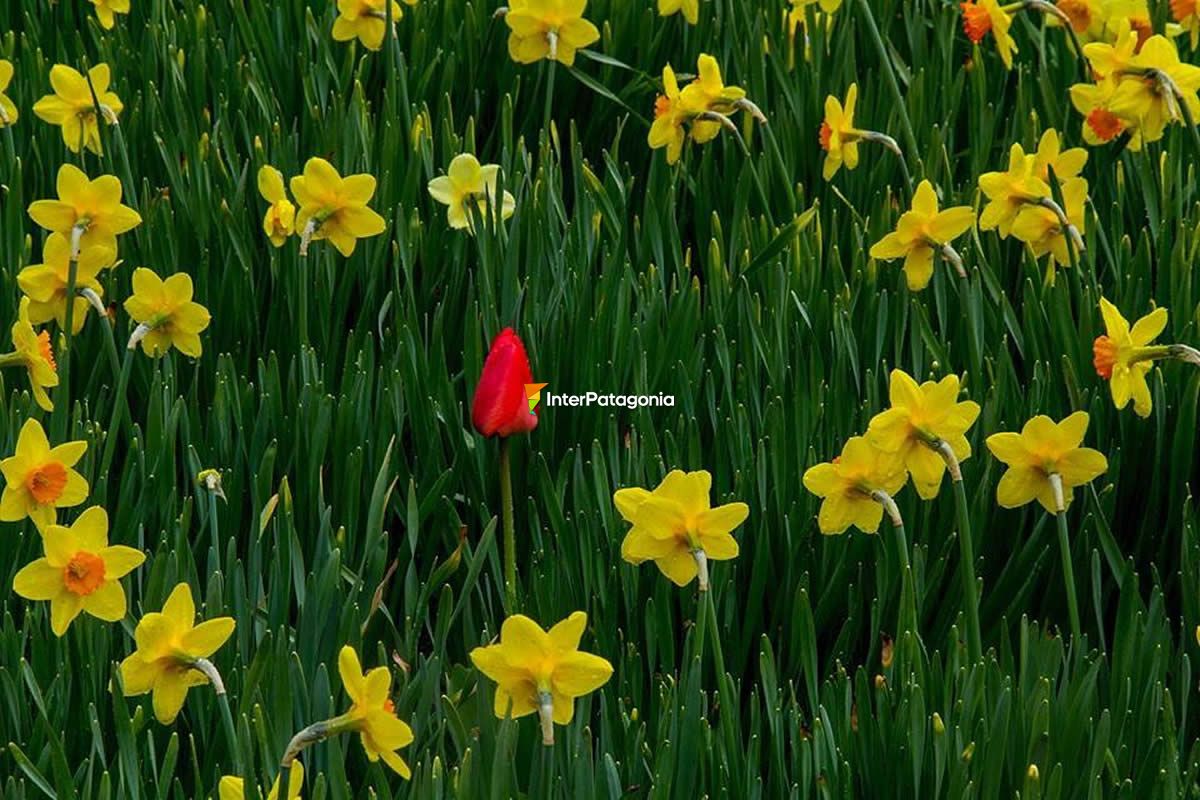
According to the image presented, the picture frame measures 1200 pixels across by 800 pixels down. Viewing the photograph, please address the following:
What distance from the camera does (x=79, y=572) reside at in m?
1.43

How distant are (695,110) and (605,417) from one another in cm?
55

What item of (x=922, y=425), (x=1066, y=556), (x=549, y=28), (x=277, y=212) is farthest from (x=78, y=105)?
(x=1066, y=556)

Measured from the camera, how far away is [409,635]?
161 centimetres

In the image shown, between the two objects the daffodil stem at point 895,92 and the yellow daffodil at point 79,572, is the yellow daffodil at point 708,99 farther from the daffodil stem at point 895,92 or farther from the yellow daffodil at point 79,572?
the yellow daffodil at point 79,572

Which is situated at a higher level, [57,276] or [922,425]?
[57,276]

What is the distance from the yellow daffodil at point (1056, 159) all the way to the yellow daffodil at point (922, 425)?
2.31 feet

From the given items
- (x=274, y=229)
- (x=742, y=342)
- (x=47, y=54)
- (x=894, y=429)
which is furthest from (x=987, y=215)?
(x=47, y=54)

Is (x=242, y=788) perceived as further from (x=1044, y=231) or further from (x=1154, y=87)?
(x=1154, y=87)

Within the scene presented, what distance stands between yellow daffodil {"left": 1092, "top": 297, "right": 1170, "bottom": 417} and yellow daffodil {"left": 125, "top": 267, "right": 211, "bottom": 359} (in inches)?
36.5

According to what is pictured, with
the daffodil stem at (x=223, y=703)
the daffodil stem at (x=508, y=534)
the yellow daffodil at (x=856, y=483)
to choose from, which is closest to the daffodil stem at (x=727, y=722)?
the yellow daffodil at (x=856, y=483)

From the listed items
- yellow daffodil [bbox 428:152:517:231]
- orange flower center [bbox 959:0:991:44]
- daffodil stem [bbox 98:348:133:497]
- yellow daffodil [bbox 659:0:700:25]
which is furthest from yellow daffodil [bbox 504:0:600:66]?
daffodil stem [bbox 98:348:133:497]

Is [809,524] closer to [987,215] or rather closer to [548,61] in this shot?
[987,215]

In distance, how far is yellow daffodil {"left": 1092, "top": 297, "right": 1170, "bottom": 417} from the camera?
1652 millimetres

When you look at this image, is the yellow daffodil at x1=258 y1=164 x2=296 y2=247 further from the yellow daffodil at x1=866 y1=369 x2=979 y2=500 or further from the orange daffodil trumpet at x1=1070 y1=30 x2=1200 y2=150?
the orange daffodil trumpet at x1=1070 y1=30 x2=1200 y2=150
